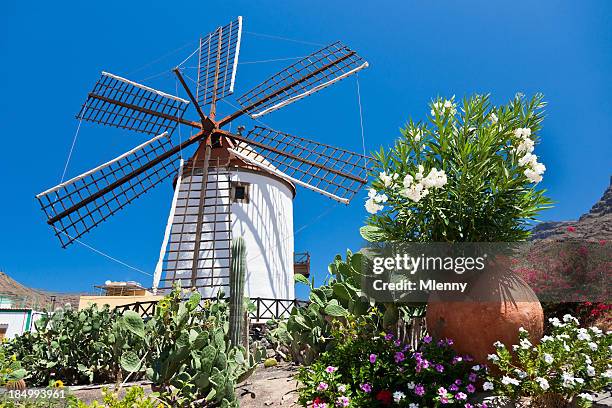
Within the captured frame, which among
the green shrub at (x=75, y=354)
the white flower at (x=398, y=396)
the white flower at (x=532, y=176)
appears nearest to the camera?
the white flower at (x=398, y=396)

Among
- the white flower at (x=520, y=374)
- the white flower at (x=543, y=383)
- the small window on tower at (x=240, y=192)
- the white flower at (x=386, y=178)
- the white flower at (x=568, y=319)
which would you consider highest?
the small window on tower at (x=240, y=192)

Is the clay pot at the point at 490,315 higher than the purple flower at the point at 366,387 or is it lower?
higher

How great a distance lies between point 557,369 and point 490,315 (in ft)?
2.60

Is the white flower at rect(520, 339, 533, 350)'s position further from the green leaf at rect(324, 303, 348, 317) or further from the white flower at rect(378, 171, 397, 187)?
the green leaf at rect(324, 303, 348, 317)

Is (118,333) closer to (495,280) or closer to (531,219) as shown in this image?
(495,280)

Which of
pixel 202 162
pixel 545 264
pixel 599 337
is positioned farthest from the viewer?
pixel 202 162

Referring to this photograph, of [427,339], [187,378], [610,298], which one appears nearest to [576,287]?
[610,298]

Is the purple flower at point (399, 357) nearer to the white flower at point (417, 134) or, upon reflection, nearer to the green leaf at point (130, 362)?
the white flower at point (417, 134)

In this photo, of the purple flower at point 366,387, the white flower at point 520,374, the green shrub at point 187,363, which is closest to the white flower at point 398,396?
the purple flower at point 366,387

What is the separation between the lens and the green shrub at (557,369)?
4.12 meters

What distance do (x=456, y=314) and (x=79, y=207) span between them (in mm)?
14897

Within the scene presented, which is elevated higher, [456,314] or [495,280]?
[495,280]

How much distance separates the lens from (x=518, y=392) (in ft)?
14.1

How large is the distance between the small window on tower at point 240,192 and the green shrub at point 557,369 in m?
11.9
